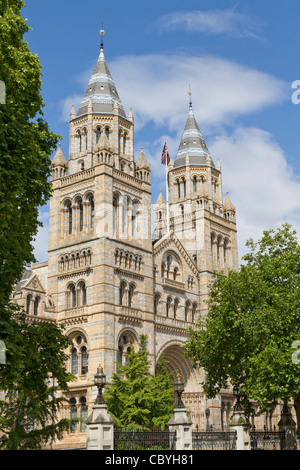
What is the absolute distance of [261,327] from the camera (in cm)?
3145

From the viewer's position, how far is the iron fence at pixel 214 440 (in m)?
24.7

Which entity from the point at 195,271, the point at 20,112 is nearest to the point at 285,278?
the point at 20,112

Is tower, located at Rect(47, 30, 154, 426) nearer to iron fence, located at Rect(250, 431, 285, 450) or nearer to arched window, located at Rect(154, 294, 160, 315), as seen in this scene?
arched window, located at Rect(154, 294, 160, 315)

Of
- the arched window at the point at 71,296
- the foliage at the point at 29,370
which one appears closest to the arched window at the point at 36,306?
the arched window at the point at 71,296

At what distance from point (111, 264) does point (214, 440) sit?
2213 cm

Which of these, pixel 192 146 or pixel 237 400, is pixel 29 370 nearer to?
pixel 237 400

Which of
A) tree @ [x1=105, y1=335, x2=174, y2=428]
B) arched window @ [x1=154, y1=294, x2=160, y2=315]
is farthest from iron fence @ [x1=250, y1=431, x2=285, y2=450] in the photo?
arched window @ [x1=154, y1=294, x2=160, y2=315]

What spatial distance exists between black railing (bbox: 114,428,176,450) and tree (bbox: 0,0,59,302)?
21.6 feet

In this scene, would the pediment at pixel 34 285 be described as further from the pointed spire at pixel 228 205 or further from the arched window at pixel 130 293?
the pointed spire at pixel 228 205

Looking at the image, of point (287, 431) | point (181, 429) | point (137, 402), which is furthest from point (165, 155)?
point (181, 429)

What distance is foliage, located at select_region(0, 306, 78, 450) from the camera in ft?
58.2

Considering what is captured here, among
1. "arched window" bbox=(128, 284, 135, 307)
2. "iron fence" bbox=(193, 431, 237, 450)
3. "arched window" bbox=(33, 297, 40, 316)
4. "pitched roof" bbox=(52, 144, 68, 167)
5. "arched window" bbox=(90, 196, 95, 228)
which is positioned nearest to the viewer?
"iron fence" bbox=(193, 431, 237, 450)

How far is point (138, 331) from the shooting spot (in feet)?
156
